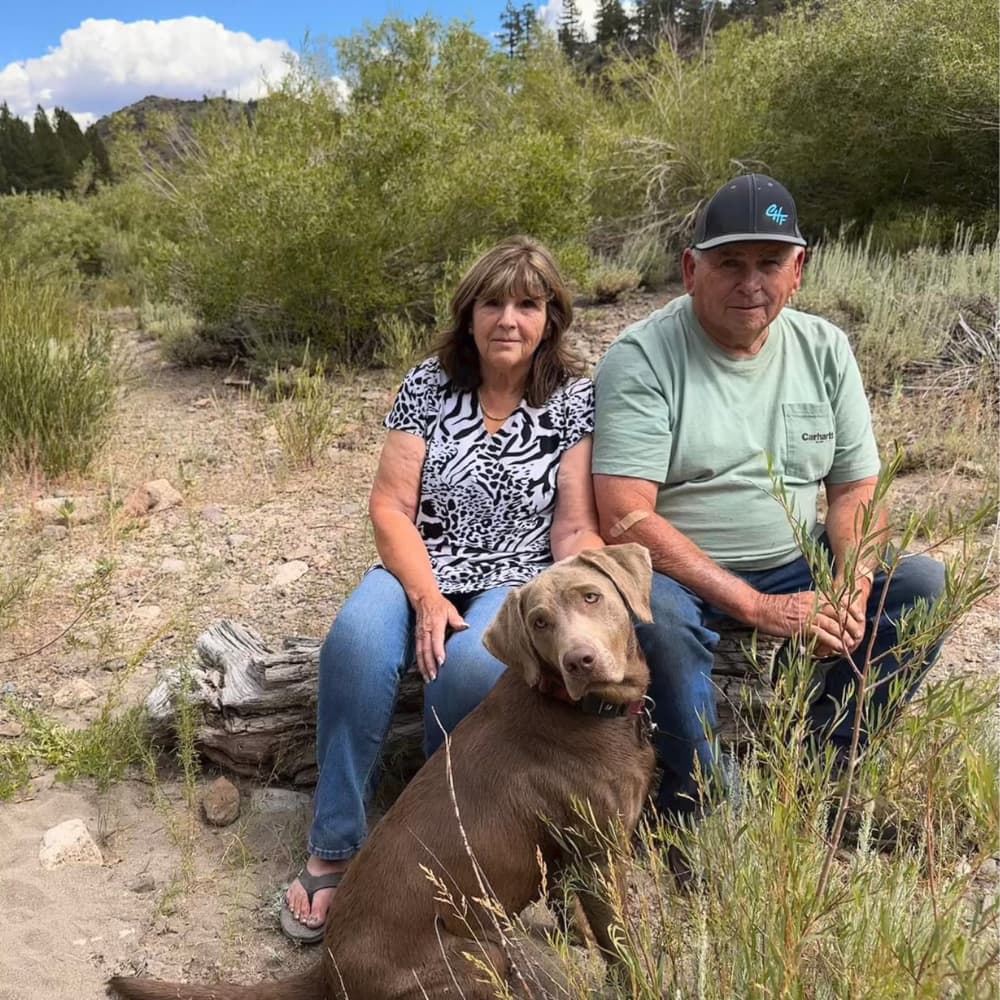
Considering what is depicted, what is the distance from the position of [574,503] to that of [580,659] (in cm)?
102

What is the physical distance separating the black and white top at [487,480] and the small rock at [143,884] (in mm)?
1316

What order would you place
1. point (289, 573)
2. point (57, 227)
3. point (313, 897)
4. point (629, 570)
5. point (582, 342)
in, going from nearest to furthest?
point (629, 570) < point (313, 897) < point (289, 573) < point (582, 342) < point (57, 227)

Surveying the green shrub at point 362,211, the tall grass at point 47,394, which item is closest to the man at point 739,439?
the tall grass at point 47,394

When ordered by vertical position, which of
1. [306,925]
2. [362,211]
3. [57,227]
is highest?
[57,227]

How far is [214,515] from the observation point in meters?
5.49

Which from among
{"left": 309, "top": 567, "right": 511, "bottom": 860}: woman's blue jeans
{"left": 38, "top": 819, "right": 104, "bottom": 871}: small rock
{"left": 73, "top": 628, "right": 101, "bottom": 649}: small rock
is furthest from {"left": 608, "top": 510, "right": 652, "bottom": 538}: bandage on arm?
{"left": 73, "top": 628, "right": 101, "bottom": 649}: small rock

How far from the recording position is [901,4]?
9.28 meters

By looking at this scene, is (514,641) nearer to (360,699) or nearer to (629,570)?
(629,570)

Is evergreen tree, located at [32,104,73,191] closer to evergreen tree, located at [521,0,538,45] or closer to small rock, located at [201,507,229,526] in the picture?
evergreen tree, located at [521,0,538,45]

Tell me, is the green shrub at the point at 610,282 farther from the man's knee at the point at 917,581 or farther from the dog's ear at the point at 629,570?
the dog's ear at the point at 629,570

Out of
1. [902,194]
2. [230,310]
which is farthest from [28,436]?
[902,194]

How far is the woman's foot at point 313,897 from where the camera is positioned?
104 inches

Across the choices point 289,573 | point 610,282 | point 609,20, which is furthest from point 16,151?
point 289,573

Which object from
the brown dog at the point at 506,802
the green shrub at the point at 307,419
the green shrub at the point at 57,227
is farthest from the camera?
the green shrub at the point at 57,227
